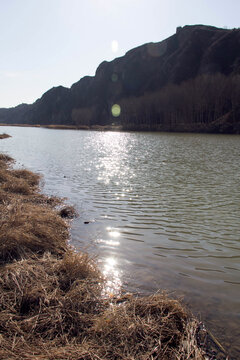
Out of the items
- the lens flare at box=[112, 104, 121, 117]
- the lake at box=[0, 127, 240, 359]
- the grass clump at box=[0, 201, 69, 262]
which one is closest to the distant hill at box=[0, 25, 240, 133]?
the lens flare at box=[112, 104, 121, 117]

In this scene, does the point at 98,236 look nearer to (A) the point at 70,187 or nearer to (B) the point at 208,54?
(A) the point at 70,187

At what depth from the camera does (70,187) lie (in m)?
13.9

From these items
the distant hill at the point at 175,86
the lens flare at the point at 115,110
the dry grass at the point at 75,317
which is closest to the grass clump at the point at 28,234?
the dry grass at the point at 75,317

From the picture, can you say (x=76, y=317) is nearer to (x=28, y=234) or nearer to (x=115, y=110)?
(x=28, y=234)

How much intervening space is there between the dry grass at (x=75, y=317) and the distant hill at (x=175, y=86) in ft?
236

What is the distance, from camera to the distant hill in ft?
271

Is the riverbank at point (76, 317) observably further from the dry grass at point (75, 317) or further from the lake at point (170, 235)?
the lake at point (170, 235)

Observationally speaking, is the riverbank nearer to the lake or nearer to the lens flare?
the lake

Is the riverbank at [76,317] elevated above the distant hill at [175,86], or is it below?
below

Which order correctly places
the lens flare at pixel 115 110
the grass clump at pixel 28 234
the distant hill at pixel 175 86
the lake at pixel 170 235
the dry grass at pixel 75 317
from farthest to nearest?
the lens flare at pixel 115 110
the distant hill at pixel 175 86
the grass clump at pixel 28 234
the lake at pixel 170 235
the dry grass at pixel 75 317

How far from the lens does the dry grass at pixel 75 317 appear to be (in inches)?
123

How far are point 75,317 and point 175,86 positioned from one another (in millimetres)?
109694

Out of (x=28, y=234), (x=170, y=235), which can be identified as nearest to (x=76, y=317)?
(x=28, y=234)

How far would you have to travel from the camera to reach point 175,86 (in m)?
104
